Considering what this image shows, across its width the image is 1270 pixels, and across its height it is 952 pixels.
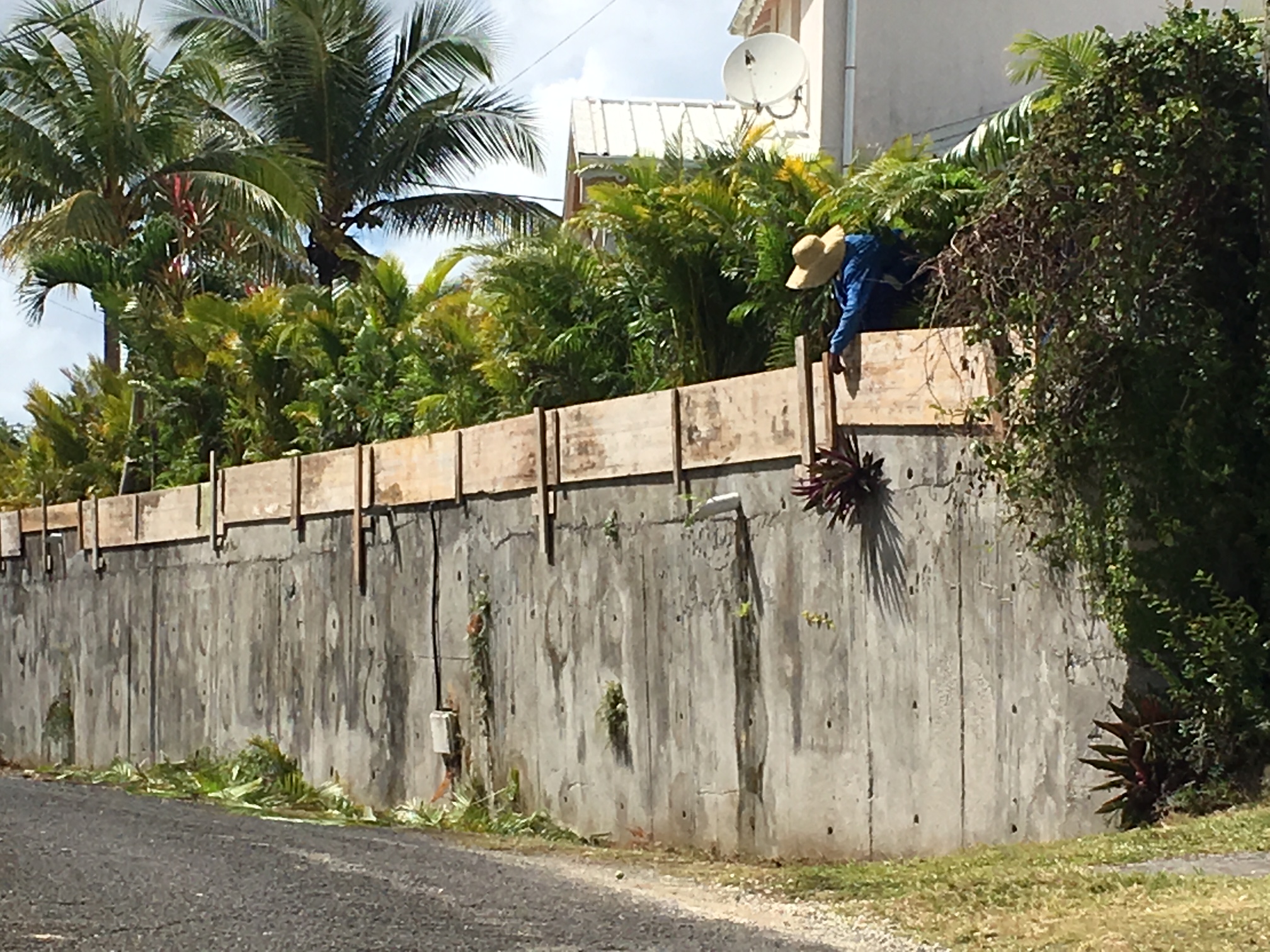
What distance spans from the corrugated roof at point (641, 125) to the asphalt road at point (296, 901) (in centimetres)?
1303

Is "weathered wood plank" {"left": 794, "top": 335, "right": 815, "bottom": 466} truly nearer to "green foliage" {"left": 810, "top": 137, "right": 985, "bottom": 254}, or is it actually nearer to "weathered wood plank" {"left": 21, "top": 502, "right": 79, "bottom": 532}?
"green foliage" {"left": 810, "top": 137, "right": 985, "bottom": 254}

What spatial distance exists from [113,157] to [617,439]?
16700mm

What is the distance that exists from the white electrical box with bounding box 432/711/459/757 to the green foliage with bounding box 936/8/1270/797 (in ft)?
21.5

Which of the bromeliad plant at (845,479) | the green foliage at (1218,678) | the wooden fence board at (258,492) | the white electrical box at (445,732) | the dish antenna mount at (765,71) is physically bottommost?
the white electrical box at (445,732)

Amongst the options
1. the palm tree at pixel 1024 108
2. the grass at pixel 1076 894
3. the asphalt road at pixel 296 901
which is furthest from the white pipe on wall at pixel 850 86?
the grass at pixel 1076 894

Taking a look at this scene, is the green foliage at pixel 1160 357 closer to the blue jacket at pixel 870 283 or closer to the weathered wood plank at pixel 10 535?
the blue jacket at pixel 870 283

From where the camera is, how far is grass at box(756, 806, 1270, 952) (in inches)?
234

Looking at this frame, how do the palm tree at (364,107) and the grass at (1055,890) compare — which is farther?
the palm tree at (364,107)

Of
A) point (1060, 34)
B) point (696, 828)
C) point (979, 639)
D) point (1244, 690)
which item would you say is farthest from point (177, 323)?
point (1244, 690)

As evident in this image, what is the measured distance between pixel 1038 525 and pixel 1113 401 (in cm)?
78

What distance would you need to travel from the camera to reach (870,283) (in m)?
10.2

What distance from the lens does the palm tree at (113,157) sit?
25375mm

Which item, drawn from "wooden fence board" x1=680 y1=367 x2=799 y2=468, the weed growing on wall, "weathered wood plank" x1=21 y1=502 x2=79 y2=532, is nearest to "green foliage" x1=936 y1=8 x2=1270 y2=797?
"wooden fence board" x1=680 y1=367 x2=799 y2=468

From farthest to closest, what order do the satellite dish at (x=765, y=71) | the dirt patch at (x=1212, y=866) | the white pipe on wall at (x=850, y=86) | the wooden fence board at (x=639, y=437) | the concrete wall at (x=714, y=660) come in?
the white pipe on wall at (x=850, y=86), the satellite dish at (x=765, y=71), the wooden fence board at (x=639, y=437), the concrete wall at (x=714, y=660), the dirt patch at (x=1212, y=866)
